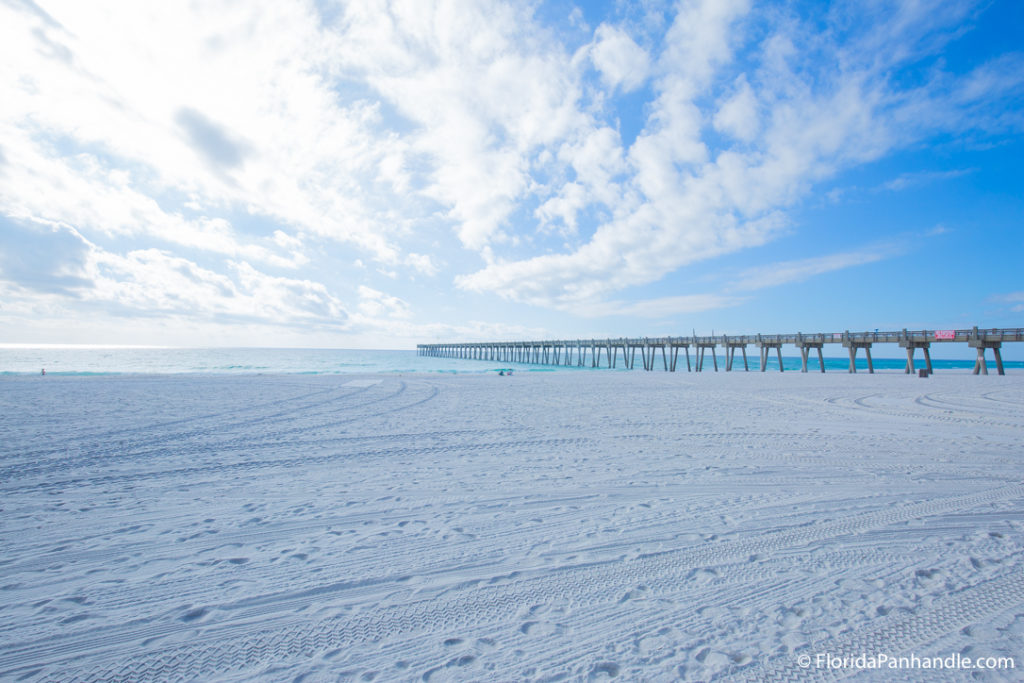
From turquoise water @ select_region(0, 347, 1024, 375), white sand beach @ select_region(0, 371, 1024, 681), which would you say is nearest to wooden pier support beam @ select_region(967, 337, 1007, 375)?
turquoise water @ select_region(0, 347, 1024, 375)

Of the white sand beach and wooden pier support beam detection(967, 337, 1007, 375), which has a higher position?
wooden pier support beam detection(967, 337, 1007, 375)

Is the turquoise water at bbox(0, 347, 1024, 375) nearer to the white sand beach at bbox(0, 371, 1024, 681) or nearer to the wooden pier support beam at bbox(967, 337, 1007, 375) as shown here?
the wooden pier support beam at bbox(967, 337, 1007, 375)

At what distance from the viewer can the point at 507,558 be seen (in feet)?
10.9

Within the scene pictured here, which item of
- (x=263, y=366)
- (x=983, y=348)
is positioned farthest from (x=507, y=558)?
(x=263, y=366)

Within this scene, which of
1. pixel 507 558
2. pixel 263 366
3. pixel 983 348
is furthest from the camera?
pixel 263 366

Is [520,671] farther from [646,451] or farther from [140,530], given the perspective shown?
[646,451]

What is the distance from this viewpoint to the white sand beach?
2297 millimetres

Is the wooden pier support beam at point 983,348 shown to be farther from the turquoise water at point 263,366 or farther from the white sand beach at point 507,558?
the white sand beach at point 507,558

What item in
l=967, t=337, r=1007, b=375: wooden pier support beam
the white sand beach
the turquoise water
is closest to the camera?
the white sand beach

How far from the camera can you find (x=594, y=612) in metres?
2.64

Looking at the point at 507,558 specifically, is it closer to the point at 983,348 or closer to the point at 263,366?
the point at 983,348

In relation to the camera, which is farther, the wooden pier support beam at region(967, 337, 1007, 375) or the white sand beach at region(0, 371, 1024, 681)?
the wooden pier support beam at region(967, 337, 1007, 375)

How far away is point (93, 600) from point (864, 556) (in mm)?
5584

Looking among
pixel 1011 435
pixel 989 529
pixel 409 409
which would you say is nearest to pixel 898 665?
pixel 989 529
